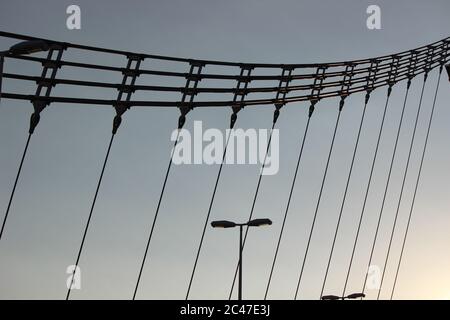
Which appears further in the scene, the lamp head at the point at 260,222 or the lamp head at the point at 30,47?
the lamp head at the point at 260,222

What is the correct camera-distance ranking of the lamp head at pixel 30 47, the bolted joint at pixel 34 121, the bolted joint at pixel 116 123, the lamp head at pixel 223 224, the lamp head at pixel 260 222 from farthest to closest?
the lamp head at pixel 223 224 → the lamp head at pixel 260 222 → the bolted joint at pixel 116 123 → the bolted joint at pixel 34 121 → the lamp head at pixel 30 47

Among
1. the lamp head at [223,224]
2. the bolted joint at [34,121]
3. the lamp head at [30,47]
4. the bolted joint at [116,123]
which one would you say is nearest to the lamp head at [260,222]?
the lamp head at [223,224]

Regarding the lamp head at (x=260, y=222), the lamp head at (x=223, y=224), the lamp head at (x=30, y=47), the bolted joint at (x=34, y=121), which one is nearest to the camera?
the lamp head at (x=30, y=47)

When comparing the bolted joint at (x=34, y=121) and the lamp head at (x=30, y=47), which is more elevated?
the bolted joint at (x=34, y=121)

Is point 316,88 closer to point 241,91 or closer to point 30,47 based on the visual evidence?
point 241,91

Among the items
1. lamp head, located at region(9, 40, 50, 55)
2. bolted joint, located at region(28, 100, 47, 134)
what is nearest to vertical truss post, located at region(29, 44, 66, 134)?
bolted joint, located at region(28, 100, 47, 134)

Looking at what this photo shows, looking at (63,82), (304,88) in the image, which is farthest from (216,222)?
(304,88)

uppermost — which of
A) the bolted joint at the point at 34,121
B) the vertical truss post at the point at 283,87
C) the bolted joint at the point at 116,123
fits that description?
the vertical truss post at the point at 283,87

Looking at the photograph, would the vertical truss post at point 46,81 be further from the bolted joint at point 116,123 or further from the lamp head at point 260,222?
the lamp head at point 260,222

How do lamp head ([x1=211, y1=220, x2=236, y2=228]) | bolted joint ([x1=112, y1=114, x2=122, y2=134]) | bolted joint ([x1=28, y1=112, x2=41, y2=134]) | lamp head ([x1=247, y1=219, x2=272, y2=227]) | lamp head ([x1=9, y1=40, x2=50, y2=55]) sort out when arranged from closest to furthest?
lamp head ([x1=9, y1=40, x2=50, y2=55]), bolted joint ([x1=28, y1=112, x2=41, y2=134]), bolted joint ([x1=112, y1=114, x2=122, y2=134]), lamp head ([x1=247, y1=219, x2=272, y2=227]), lamp head ([x1=211, y1=220, x2=236, y2=228])

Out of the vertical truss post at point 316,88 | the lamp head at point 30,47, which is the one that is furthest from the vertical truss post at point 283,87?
the lamp head at point 30,47

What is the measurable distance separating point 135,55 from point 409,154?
940 inches

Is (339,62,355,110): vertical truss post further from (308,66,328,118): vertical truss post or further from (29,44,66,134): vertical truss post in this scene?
(29,44,66,134): vertical truss post
